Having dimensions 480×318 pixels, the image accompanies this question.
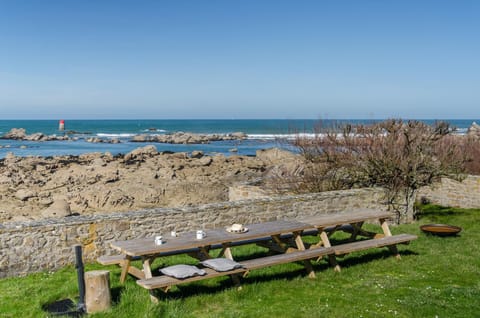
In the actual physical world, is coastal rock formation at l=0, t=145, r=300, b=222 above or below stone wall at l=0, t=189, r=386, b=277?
below

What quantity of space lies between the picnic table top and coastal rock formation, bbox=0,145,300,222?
8.38 metres

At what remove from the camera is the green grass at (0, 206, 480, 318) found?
5.66 meters

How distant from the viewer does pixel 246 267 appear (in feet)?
20.2

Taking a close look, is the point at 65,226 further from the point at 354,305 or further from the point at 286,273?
the point at 354,305

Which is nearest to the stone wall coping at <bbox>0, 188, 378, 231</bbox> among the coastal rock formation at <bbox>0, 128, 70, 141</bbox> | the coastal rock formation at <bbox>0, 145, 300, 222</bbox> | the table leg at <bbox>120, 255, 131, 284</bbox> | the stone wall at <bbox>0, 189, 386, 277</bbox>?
the stone wall at <bbox>0, 189, 386, 277</bbox>

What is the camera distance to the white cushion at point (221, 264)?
19.5 ft

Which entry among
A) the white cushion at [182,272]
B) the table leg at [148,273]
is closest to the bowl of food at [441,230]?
the white cushion at [182,272]

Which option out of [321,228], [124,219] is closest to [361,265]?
[321,228]

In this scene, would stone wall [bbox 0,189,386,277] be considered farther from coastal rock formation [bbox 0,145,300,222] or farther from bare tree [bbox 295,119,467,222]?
coastal rock formation [bbox 0,145,300,222]

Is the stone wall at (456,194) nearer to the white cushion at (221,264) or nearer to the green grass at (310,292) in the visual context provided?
the green grass at (310,292)

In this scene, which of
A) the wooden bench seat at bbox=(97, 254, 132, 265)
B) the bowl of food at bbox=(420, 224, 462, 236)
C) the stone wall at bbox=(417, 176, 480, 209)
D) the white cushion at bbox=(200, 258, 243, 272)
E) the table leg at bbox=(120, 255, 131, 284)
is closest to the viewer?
the white cushion at bbox=(200, 258, 243, 272)

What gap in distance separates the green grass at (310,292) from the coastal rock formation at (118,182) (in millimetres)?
8089

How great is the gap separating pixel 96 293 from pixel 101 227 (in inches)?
109

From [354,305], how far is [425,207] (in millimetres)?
11002
